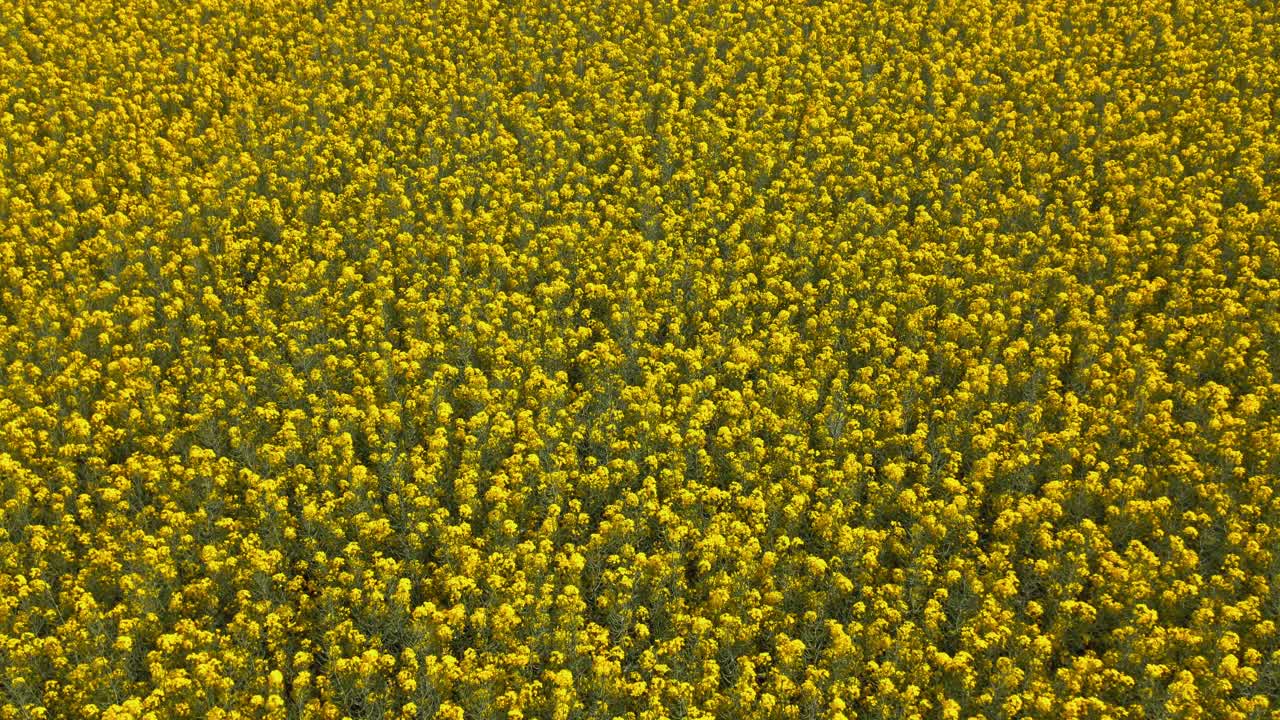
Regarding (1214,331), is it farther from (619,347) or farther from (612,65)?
(612,65)

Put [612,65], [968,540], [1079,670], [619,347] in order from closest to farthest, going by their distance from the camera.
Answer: [1079,670] < [968,540] < [619,347] < [612,65]

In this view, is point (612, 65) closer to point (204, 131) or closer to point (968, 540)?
point (204, 131)

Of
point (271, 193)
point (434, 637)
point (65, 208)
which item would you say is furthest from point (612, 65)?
point (434, 637)

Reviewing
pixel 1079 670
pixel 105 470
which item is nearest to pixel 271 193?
pixel 105 470

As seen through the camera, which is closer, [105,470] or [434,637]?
[434,637]

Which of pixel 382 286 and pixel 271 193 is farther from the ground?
pixel 271 193

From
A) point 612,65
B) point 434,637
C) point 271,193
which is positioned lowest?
point 434,637

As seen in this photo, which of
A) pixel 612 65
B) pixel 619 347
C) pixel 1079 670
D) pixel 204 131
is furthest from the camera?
pixel 612 65
